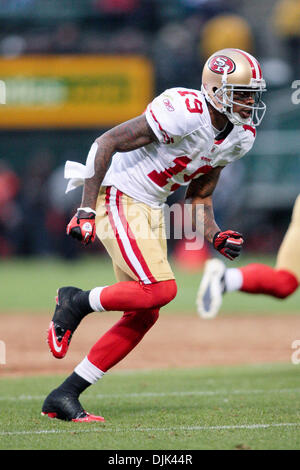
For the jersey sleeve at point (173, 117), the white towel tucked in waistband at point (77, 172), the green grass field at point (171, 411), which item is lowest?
the green grass field at point (171, 411)

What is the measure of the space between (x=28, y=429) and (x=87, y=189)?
1.38 meters

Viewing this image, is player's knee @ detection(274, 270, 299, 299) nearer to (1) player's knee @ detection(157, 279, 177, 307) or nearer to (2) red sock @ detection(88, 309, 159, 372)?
(2) red sock @ detection(88, 309, 159, 372)

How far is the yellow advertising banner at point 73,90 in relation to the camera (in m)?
17.2

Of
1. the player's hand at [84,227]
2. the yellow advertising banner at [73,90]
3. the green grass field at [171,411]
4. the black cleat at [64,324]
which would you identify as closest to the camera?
the green grass field at [171,411]

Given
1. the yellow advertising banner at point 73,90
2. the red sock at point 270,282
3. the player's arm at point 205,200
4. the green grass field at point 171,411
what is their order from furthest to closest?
the yellow advertising banner at point 73,90, the red sock at point 270,282, the player's arm at point 205,200, the green grass field at point 171,411

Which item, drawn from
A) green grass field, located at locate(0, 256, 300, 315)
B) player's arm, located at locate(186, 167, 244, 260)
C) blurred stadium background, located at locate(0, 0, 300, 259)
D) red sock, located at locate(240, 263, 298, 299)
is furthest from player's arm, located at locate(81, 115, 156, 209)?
blurred stadium background, located at locate(0, 0, 300, 259)

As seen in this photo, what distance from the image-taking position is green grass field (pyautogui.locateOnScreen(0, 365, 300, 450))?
420 cm

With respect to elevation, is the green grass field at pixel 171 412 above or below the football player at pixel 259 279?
below

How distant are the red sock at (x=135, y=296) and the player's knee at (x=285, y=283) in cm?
219

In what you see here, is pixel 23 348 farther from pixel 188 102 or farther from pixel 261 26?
pixel 261 26

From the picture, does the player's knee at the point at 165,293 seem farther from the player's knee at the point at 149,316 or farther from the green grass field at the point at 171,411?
the green grass field at the point at 171,411

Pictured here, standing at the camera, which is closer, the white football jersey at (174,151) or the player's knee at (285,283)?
the white football jersey at (174,151)

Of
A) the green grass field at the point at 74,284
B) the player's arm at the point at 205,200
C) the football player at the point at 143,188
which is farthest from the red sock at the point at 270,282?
the green grass field at the point at 74,284

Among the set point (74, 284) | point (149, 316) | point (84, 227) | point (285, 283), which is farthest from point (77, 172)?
point (74, 284)
